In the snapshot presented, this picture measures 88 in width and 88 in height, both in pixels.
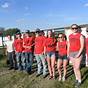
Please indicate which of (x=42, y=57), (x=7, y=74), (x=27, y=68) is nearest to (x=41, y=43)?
(x=42, y=57)

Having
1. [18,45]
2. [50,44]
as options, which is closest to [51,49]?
[50,44]

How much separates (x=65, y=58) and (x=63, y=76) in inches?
28.4

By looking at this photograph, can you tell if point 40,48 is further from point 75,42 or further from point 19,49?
point 75,42

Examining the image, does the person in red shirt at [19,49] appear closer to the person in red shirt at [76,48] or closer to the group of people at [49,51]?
the group of people at [49,51]

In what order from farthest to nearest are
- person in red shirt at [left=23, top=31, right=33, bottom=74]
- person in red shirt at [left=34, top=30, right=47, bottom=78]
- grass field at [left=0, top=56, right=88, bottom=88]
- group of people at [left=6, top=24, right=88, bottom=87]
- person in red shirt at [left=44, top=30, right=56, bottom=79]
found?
1. person in red shirt at [left=23, top=31, right=33, bottom=74]
2. person in red shirt at [left=34, top=30, right=47, bottom=78]
3. person in red shirt at [left=44, top=30, right=56, bottom=79]
4. grass field at [left=0, top=56, right=88, bottom=88]
5. group of people at [left=6, top=24, right=88, bottom=87]

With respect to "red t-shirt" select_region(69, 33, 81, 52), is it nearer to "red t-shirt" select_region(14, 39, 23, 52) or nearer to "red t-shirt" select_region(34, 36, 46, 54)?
"red t-shirt" select_region(34, 36, 46, 54)

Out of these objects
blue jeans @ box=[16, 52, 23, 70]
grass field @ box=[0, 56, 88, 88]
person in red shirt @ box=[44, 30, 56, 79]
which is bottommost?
grass field @ box=[0, 56, 88, 88]

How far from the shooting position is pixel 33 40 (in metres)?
15.2

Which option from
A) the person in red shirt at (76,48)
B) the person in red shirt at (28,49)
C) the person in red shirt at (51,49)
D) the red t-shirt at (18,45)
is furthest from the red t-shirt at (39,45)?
the person in red shirt at (76,48)

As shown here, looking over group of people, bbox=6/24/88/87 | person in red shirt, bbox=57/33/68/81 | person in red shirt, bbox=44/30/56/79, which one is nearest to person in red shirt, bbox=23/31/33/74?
group of people, bbox=6/24/88/87

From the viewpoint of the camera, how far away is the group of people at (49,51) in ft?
35.8

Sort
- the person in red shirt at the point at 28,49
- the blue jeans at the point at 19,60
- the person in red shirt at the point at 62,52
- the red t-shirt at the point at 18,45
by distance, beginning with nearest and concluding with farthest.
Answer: the person in red shirt at the point at 62,52
the person in red shirt at the point at 28,49
the red t-shirt at the point at 18,45
the blue jeans at the point at 19,60

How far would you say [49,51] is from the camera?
42.9ft

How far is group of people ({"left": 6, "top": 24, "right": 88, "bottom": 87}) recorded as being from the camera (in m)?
10.9
